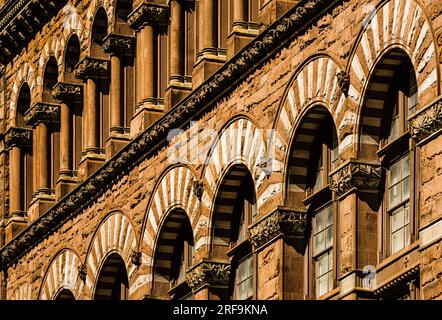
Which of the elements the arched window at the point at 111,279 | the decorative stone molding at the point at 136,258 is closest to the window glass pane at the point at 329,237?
the decorative stone molding at the point at 136,258

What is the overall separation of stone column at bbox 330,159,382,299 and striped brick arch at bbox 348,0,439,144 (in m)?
0.53

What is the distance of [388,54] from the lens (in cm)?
3647

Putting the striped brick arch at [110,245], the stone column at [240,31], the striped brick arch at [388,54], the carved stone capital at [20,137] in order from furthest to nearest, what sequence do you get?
the carved stone capital at [20,137] → the striped brick arch at [110,245] → the stone column at [240,31] → the striped brick arch at [388,54]

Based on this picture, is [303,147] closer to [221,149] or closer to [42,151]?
[221,149]

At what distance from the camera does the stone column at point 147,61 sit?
1806 inches

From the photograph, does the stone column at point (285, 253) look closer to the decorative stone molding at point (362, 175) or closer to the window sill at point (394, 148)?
the decorative stone molding at point (362, 175)

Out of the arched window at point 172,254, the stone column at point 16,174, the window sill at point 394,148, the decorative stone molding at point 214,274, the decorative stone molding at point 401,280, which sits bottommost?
the decorative stone molding at point 401,280

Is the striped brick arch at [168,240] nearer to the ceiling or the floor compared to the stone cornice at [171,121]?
nearer to the floor

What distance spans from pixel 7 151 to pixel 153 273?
10713 millimetres

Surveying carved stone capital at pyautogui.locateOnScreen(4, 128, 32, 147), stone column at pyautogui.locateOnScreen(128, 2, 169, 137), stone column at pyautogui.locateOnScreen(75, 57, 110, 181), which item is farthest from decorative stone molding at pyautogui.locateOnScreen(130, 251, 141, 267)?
carved stone capital at pyautogui.locateOnScreen(4, 128, 32, 147)

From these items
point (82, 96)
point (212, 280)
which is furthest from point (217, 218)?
point (82, 96)

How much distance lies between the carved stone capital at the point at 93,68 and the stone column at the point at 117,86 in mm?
857

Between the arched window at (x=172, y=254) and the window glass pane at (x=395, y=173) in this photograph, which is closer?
the window glass pane at (x=395, y=173)
